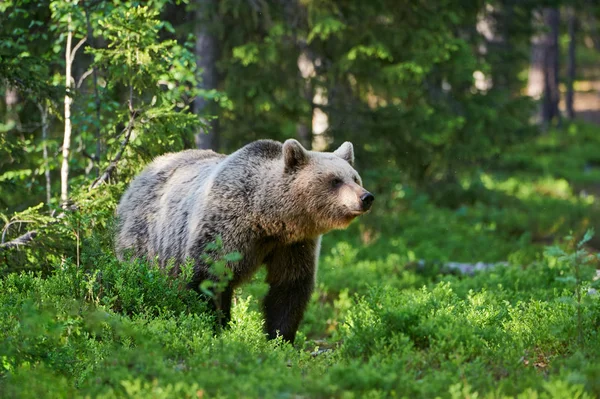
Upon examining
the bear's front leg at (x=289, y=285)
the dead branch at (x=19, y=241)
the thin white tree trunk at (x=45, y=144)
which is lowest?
the bear's front leg at (x=289, y=285)

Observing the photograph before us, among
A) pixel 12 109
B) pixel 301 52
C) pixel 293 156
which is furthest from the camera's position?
pixel 301 52

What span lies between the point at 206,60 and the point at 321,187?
5.56m

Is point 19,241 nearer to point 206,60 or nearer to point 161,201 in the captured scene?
point 161,201

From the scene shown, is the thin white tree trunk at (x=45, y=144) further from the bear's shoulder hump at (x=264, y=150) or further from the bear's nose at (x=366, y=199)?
the bear's nose at (x=366, y=199)

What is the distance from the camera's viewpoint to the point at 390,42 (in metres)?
12.8

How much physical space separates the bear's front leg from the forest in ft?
0.78

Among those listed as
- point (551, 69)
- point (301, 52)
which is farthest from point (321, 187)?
point (551, 69)

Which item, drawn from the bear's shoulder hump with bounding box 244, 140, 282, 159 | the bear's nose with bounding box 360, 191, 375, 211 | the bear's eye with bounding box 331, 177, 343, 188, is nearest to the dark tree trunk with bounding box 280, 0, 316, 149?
the bear's shoulder hump with bounding box 244, 140, 282, 159

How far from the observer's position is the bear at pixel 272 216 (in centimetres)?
707

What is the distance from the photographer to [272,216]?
7.14 meters

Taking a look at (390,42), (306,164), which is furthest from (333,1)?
(306,164)

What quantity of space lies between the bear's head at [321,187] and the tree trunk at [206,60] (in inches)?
182

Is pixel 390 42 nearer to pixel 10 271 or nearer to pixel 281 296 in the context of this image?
pixel 281 296

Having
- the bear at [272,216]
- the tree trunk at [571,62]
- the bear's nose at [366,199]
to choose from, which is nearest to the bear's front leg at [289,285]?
the bear at [272,216]
